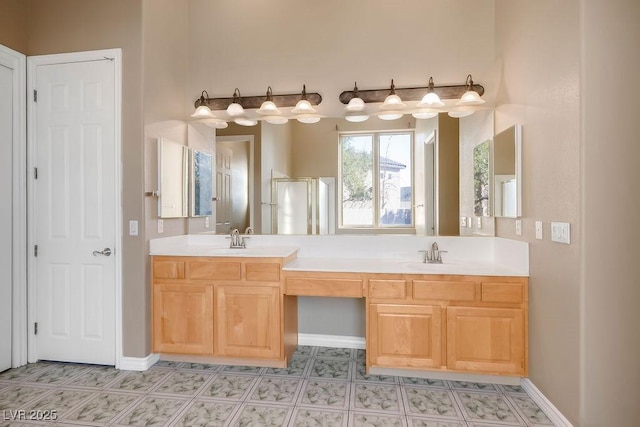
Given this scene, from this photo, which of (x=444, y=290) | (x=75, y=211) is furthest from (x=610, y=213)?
(x=75, y=211)

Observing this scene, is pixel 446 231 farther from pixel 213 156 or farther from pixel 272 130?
pixel 213 156

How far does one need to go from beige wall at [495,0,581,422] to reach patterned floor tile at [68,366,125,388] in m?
2.90

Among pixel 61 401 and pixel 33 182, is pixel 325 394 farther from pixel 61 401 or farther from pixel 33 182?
pixel 33 182

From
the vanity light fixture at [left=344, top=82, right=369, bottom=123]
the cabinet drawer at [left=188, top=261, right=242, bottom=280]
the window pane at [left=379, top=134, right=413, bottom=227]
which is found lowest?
the cabinet drawer at [left=188, top=261, right=242, bottom=280]

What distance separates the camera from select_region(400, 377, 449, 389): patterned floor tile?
2412 mm

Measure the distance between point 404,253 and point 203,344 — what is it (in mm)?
1760

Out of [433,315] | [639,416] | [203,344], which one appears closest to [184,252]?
[203,344]

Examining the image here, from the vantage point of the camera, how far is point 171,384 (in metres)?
2.44

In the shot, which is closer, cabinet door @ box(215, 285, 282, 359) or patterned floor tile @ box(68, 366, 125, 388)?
patterned floor tile @ box(68, 366, 125, 388)

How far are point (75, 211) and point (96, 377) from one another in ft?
4.16

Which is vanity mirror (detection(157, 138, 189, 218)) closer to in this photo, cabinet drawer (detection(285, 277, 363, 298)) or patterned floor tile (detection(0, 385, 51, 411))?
cabinet drawer (detection(285, 277, 363, 298))

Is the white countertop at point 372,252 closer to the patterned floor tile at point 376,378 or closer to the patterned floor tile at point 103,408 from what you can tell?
the patterned floor tile at point 376,378

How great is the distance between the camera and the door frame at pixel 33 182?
2.64 m

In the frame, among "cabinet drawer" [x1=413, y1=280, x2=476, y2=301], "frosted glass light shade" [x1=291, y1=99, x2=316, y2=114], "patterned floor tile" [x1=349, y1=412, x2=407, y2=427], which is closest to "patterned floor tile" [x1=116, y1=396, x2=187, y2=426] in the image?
"patterned floor tile" [x1=349, y1=412, x2=407, y2=427]
